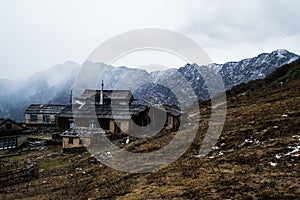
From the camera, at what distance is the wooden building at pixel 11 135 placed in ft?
140

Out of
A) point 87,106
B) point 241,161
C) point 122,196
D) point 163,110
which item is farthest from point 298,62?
point 122,196

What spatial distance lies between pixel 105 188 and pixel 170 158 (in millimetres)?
5902

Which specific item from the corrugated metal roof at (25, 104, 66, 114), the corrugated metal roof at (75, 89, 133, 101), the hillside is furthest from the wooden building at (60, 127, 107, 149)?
the corrugated metal roof at (25, 104, 66, 114)

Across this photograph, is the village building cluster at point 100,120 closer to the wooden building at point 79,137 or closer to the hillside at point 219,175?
the wooden building at point 79,137

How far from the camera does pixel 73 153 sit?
1374 inches

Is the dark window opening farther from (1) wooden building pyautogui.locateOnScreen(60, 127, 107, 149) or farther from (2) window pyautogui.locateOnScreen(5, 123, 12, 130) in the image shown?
(1) wooden building pyautogui.locateOnScreen(60, 127, 107, 149)

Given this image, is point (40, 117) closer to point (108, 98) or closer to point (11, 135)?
point (108, 98)

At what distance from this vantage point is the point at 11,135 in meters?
43.7

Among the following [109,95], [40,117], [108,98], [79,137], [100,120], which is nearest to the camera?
[79,137]

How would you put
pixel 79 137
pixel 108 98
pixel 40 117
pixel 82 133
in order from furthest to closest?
pixel 40 117, pixel 108 98, pixel 82 133, pixel 79 137

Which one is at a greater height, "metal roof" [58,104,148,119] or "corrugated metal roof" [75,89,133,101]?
"corrugated metal roof" [75,89,133,101]

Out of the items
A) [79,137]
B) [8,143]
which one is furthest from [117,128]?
[8,143]

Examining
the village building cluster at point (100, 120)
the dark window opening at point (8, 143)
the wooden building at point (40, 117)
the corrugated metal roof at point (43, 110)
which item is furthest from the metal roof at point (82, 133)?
the corrugated metal roof at point (43, 110)

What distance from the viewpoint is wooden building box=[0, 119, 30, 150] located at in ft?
140
